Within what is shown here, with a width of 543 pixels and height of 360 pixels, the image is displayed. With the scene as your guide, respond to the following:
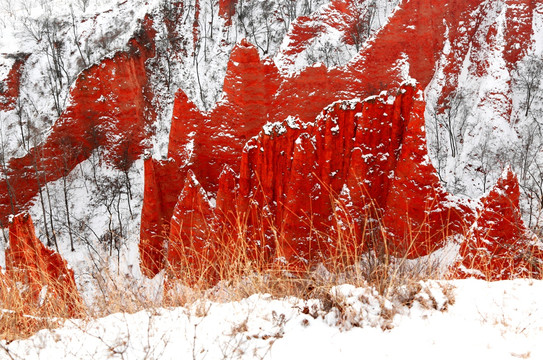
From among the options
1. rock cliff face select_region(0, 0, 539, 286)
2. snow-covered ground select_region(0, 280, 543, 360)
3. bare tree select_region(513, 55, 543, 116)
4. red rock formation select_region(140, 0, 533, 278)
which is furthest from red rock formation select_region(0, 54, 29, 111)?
bare tree select_region(513, 55, 543, 116)

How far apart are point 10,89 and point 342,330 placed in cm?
2950

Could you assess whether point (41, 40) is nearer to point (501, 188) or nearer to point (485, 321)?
point (501, 188)

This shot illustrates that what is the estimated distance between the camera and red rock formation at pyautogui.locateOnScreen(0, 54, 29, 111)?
2409 centimetres

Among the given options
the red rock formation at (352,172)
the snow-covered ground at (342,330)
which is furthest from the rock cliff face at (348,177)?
the snow-covered ground at (342,330)

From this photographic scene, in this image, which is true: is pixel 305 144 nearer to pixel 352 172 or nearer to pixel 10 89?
pixel 352 172

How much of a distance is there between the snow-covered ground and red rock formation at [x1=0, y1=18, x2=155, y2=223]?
18496 mm

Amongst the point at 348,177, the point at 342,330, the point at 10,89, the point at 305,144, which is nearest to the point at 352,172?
the point at 348,177

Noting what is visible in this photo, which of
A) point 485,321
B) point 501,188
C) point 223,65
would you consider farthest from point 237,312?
point 223,65

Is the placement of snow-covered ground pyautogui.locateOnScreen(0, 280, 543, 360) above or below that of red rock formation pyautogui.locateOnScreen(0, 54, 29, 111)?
below

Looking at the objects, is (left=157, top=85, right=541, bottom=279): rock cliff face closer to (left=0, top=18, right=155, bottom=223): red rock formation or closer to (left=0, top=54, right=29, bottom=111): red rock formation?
(left=0, top=18, right=155, bottom=223): red rock formation

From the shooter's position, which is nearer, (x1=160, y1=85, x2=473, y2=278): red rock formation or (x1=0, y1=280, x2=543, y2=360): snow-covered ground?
(x1=0, y1=280, x2=543, y2=360): snow-covered ground

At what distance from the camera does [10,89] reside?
24547 mm

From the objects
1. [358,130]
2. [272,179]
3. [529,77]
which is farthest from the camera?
[529,77]

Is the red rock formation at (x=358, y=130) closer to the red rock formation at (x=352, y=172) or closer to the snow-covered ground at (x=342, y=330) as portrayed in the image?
the red rock formation at (x=352, y=172)
